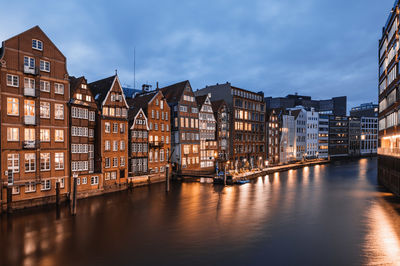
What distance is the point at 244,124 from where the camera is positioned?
89250 mm

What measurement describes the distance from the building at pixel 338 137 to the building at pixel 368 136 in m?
17.1

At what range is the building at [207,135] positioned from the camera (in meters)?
75.2

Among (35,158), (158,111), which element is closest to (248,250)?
(35,158)

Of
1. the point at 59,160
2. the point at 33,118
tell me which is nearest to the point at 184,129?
the point at 59,160

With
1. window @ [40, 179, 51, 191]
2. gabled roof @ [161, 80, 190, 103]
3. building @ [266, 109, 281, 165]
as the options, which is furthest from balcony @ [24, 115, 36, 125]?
building @ [266, 109, 281, 165]

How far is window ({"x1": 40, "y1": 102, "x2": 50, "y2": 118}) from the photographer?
127 ft

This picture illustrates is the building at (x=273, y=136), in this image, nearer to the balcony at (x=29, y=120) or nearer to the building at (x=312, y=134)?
the building at (x=312, y=134)

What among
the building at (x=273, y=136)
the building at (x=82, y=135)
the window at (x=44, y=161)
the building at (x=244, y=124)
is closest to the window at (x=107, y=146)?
the building at (x=82, y=135)

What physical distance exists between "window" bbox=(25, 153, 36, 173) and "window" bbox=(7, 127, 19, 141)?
2615 millimetres

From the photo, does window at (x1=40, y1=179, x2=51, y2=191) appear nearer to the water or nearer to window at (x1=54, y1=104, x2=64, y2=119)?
the water

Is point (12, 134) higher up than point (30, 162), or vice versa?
point (12, 134)

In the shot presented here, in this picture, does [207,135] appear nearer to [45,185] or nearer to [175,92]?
[175,92]

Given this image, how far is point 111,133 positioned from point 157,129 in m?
13.9

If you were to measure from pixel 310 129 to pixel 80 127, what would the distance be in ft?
357
